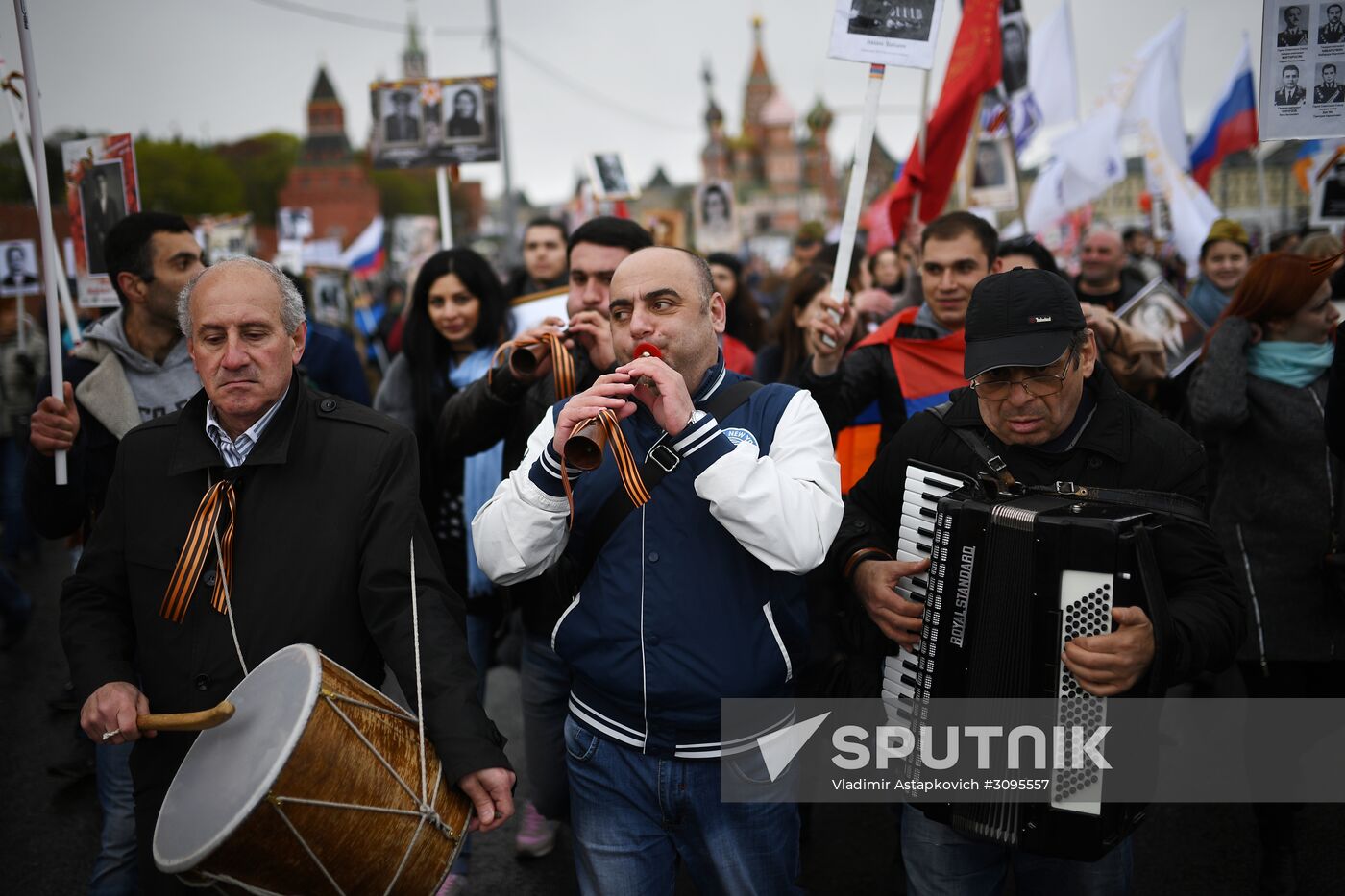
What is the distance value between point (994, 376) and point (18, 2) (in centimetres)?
306

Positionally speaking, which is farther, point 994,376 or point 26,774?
point 26,774

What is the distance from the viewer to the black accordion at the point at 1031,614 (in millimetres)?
2244

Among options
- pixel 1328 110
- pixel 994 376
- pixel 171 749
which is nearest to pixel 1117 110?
pixel 1328 110

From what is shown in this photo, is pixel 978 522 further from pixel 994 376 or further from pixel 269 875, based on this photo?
pixel 269 875

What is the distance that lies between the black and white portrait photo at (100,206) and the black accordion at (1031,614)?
415cm

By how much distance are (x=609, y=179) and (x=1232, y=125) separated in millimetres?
6727

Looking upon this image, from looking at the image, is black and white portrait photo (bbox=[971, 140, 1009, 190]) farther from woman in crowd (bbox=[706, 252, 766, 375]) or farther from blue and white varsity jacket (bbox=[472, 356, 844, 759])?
blue and white varsity jacket (bbox=[472, 356, 844, 759])

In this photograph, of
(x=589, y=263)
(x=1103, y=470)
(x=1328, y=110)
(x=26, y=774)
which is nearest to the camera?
(x=1103, y=470)

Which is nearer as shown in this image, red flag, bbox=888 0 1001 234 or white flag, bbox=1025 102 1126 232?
red flag, bbox=888 0 1001 234

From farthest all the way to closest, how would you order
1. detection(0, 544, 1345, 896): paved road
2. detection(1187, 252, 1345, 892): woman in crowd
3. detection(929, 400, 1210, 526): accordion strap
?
detection(0, 544, 1345, 896): paved road, detection(1187, 252, 1345, 892): woman in crowd, detection(929, 400, 1210, 526): accordion strap

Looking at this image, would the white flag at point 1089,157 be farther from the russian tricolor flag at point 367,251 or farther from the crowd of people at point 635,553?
the russian tricolor flag at point 367,251

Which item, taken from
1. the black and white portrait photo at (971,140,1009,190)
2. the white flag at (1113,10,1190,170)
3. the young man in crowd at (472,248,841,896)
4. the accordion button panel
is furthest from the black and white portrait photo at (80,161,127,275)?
the white flag at (1113,10,1190,170)

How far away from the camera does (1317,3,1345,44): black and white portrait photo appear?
3.45 m

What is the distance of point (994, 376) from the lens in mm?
2637
